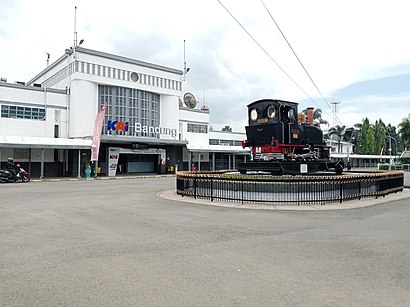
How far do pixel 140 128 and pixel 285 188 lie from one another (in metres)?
30.4

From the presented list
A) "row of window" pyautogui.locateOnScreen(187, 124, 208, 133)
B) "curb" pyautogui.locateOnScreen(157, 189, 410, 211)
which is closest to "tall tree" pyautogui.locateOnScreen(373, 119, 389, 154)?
"row of window" pyautogui.locateOnScreen(187, 124, 208, 133)

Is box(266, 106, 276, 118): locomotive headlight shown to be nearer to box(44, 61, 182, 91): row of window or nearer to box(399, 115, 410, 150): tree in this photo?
box(44, 61, 182, 91): row of window

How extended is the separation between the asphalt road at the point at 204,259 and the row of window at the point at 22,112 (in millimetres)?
26877

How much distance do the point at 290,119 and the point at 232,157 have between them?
3564cm

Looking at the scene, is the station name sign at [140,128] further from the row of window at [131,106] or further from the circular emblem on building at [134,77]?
the circular emblem on building at [134,77]

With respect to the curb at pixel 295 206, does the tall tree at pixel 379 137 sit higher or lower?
higher

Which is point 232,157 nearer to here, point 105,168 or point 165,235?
point 105,168

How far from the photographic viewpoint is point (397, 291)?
14.5 feet

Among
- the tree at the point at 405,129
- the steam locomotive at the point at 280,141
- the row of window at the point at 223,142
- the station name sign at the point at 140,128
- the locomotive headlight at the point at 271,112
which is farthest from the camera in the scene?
the tree at the point at 405,129

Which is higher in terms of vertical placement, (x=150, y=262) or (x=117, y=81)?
(x=117, y=81)

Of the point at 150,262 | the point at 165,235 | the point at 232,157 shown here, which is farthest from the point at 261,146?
the point at 232,157

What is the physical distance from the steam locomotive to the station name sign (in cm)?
2400

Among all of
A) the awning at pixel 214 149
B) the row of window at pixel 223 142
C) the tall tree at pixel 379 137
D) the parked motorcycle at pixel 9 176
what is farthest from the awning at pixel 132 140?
the tall tree at pixel 379 137

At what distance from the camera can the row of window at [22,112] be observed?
108 feet
